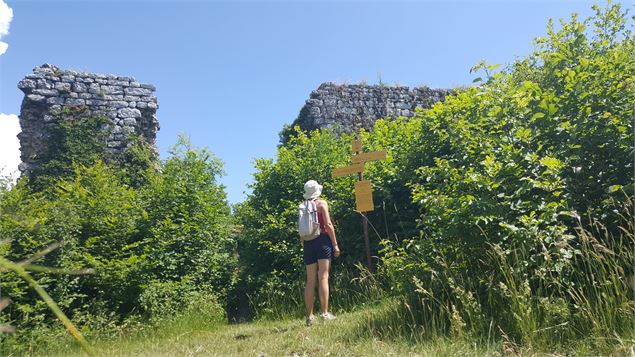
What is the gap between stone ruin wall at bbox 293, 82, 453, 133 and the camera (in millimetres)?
12047

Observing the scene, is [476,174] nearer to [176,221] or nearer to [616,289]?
[616,289]

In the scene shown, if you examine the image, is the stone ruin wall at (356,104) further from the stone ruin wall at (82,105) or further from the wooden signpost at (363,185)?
the wooden signpost at (363,185)

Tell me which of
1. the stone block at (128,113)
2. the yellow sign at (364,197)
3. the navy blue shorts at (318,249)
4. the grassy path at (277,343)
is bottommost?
the grassy path at (277,343)

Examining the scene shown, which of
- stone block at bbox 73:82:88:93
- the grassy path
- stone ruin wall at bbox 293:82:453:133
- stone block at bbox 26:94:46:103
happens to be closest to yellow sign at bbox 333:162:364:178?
the grassy path

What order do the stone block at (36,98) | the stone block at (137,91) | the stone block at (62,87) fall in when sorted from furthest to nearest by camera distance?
the stone block at (137,91) → the stone block at (62,87) → the stone block at (36,98)

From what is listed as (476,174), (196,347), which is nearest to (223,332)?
(196,347)

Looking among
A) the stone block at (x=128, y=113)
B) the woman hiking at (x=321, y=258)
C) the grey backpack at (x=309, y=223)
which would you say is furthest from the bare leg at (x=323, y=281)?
the stone block at (x=128, y=113)

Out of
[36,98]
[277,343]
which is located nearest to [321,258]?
[277,343]

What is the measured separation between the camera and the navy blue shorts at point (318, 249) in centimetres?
495

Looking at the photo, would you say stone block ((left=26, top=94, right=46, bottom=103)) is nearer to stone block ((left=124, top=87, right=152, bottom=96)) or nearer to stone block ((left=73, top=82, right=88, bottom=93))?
stone block ((left=73, top=82, right=88, bottom=93))

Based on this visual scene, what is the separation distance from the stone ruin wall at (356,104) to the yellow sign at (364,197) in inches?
215

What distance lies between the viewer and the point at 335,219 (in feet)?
22.6

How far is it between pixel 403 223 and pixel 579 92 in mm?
2817

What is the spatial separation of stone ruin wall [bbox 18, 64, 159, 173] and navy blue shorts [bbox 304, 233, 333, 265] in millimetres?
7185
